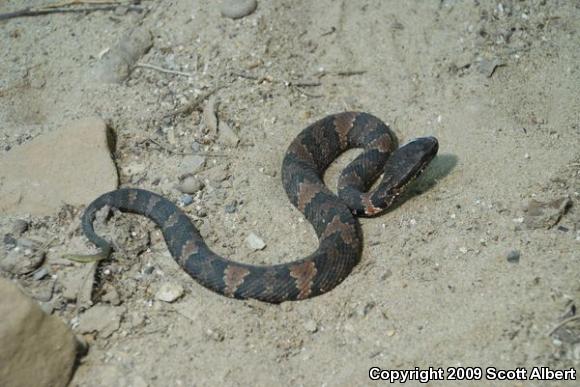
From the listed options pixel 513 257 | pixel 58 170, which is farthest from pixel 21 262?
pixel 513 257

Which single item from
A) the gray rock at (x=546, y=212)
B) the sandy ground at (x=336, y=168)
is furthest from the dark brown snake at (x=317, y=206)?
the gray rock at (x=546, y=212)

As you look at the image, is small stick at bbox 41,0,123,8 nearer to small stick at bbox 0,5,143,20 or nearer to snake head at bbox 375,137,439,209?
small stick at bbox 0,5,143,20

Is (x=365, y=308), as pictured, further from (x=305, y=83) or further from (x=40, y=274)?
(x=305, y=83)

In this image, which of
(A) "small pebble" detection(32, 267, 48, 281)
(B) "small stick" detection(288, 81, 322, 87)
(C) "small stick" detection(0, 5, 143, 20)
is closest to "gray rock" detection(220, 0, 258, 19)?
(B) "small stick" detection(288, 81, 322, 87)

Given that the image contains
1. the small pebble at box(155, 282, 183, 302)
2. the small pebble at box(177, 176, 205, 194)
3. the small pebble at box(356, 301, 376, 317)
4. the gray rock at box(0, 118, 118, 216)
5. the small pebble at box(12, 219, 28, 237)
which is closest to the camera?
the small pebble at box(356, 301, 376, 317)

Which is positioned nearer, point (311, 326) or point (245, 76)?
point (311, 326)

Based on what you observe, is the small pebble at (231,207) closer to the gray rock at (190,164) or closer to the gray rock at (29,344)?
the gray rock at (190,164)
